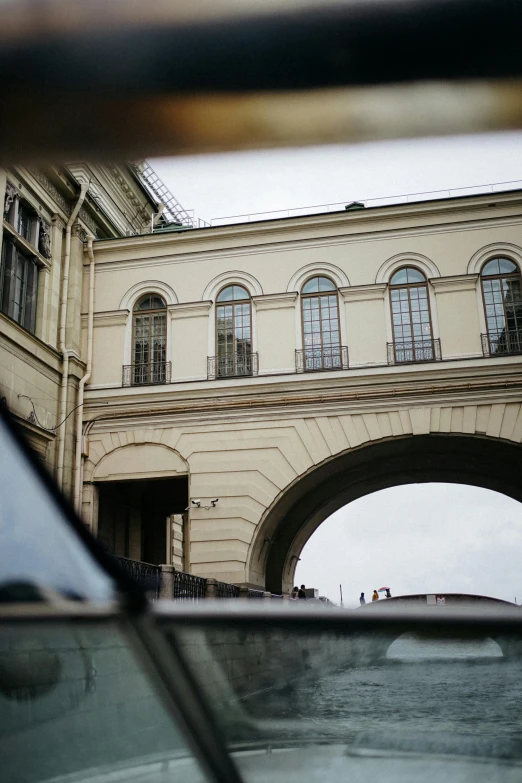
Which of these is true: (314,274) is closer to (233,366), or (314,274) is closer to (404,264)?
(404,264)

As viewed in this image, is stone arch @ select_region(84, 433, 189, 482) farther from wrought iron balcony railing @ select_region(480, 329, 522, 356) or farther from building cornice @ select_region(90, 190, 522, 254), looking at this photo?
wrought iron balcony railing @ select_region(480, 329, 522, 356)

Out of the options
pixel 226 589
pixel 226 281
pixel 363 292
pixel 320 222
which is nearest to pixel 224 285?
pixel 226 281

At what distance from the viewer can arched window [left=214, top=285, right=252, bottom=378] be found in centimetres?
473

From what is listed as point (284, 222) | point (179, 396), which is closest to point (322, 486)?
point (179, 396)

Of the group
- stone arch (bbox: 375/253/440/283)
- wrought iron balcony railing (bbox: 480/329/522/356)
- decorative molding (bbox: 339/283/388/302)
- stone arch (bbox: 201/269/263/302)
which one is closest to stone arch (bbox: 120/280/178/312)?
stone arch (bbox: 201/269/263/302)

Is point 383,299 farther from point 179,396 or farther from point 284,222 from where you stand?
point 179,396

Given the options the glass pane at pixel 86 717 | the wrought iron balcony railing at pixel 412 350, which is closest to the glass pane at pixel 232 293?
the wrought iron balcony railing at pixel 412 350

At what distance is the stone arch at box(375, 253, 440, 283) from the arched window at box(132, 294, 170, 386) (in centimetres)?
155

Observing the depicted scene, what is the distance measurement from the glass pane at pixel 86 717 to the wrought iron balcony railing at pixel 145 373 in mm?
4574

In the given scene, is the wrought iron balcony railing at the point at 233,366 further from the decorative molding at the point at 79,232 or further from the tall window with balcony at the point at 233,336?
the decorative molding at the point at 79,232

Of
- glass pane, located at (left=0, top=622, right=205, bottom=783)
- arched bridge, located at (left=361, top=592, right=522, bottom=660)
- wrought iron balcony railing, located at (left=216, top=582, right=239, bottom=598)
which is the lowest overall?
glass pane, located at (left=0, top=622, right=205, bottom=783)

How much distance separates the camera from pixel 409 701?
5.1 inches

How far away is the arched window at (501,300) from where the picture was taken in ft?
15.0

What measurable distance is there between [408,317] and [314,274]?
72 centimetres
